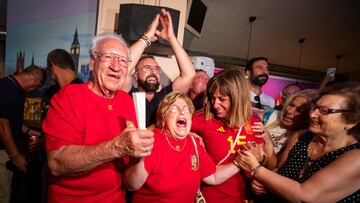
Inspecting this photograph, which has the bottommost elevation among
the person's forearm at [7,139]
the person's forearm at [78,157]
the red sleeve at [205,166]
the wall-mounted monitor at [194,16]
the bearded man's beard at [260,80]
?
the person's forearm at [7,139]

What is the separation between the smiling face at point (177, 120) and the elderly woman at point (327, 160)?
1.39 feet

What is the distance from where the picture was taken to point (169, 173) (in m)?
1.54

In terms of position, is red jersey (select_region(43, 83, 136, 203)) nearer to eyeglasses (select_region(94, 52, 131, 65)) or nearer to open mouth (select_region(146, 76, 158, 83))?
eyeglasses (select_region(94, 52, 131, 65))

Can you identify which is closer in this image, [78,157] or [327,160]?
[78,157]

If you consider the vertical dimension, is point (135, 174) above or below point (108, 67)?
below

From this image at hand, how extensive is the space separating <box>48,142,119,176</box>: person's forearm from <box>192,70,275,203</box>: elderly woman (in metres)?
0.93

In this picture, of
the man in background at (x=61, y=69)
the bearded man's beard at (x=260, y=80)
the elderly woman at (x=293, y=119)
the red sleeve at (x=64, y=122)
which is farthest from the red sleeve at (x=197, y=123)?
the bearded man's beard at (x=260, y=80)

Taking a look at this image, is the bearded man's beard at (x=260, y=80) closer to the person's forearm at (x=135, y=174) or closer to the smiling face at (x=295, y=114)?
the smiling face at (x=295, y=114)

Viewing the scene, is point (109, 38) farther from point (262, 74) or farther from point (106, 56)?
point (262, 74)

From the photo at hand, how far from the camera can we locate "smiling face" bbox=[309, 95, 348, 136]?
154 cm

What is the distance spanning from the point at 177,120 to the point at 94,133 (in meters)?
0.51

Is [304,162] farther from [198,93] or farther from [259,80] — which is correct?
[259,80]

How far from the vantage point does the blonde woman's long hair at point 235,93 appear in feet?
6.22

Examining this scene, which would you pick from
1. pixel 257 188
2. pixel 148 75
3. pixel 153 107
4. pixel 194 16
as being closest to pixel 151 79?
pixel 148 75
